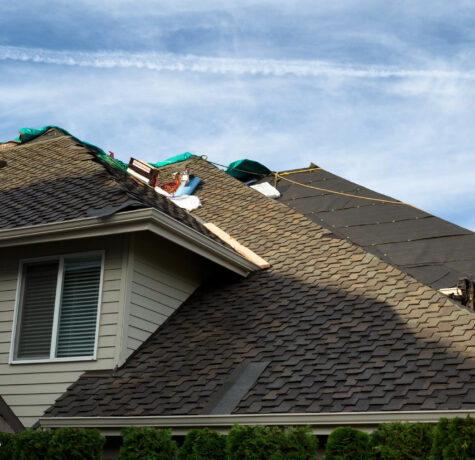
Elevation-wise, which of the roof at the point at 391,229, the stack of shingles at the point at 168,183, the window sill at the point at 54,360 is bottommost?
the window sill at the point at 54,360

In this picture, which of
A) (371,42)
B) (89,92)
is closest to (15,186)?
(89,92)

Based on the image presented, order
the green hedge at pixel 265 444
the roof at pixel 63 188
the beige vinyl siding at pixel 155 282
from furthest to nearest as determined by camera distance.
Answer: the roof at pixel 63 188 → the beige vinyl siding at pixel 155 282 → the green hedge at pixel 265 444

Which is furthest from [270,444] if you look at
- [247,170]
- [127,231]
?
[247,170]

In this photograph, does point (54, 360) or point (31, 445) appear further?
point (54, 360)

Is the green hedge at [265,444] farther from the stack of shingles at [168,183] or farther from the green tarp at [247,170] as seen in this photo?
the green tarp at [247,170]

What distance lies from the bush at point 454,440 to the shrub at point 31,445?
12.7ft

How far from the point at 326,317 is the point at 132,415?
2907mm

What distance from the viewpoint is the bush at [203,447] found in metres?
7.25

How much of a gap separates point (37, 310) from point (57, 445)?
352 cm

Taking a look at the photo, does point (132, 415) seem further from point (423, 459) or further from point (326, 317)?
point (423, 459)

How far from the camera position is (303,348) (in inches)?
377

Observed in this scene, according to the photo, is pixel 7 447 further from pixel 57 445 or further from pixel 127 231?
pixel 127 231

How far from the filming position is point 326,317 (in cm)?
1024

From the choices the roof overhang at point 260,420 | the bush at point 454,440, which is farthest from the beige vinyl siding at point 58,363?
the bush at point 454,440
